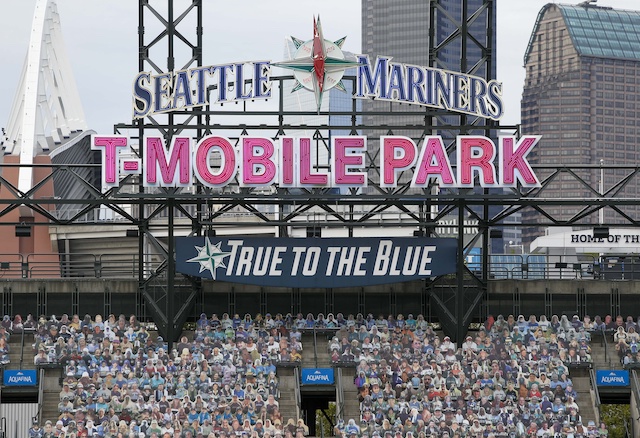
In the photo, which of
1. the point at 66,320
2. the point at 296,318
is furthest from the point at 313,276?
the point at 66,320

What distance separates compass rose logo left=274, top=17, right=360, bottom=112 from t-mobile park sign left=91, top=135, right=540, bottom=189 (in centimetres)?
187

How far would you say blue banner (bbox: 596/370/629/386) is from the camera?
44.7m

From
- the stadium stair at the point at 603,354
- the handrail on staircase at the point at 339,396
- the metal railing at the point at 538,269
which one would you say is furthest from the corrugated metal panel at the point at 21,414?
the stadium stair at the point at 603,354

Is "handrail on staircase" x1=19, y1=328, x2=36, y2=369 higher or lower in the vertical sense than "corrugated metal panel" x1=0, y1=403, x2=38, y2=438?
higher

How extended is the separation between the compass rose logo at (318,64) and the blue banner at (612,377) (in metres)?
12.3

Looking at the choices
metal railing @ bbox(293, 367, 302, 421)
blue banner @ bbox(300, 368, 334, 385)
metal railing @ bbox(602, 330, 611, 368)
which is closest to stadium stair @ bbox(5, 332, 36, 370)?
metal railing @ bbox(293, 367, 302, 421)

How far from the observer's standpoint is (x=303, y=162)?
44469mm

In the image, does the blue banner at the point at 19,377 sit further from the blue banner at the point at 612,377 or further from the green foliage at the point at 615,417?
the green foliage at the point at 615,417

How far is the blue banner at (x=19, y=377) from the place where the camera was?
43.5 meters

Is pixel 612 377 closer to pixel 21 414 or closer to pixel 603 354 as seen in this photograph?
pixel 603 354

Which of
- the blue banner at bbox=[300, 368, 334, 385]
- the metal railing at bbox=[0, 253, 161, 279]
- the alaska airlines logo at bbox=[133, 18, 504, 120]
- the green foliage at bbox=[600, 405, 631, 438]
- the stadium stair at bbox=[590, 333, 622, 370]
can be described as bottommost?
the green foliage at bbox=[600, 405, 631, 438]

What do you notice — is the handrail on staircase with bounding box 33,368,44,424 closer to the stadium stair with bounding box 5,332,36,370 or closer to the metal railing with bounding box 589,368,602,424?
the stadium stair with bounding box 5,332,36,370

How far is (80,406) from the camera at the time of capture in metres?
41.4

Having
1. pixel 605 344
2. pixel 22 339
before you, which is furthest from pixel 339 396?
pixel 22 339
